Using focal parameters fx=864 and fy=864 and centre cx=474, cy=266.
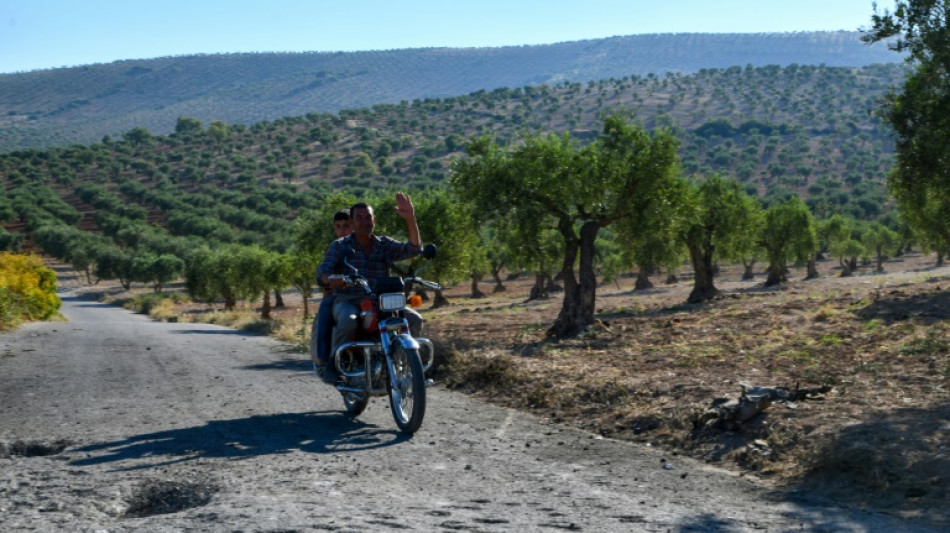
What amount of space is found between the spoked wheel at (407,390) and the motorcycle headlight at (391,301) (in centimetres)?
37

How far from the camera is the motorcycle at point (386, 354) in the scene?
7898 mm

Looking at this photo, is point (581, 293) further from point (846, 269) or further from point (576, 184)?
point (846, 269)

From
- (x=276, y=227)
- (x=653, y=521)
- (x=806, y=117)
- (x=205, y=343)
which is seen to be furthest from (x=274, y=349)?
(x=806, y=117)

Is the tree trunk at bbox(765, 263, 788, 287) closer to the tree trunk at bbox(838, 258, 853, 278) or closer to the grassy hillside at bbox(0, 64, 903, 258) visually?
the tree trunk at bbox(838, 258, 853, 278)

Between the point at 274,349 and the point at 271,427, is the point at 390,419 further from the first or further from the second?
the point at 274,349

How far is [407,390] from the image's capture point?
808cm

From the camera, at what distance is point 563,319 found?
21.0 metres

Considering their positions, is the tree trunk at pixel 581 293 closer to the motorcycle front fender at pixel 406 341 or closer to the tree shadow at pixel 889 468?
the motorcycle front fender at pixel 406 341

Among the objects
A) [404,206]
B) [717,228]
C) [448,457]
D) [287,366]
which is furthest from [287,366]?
[717,228]

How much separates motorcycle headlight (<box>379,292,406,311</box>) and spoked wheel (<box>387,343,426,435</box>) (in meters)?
0.37

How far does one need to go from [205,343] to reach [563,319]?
8.69m

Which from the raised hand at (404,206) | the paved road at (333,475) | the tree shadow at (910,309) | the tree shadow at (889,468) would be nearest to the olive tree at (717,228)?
the tree shadow at (910,309)

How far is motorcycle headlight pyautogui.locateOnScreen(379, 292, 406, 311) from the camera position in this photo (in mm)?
8125

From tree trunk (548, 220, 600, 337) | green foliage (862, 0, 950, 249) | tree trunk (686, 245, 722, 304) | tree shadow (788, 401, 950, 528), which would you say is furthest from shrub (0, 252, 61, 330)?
tree shadow (788, 401, 950, 528)
